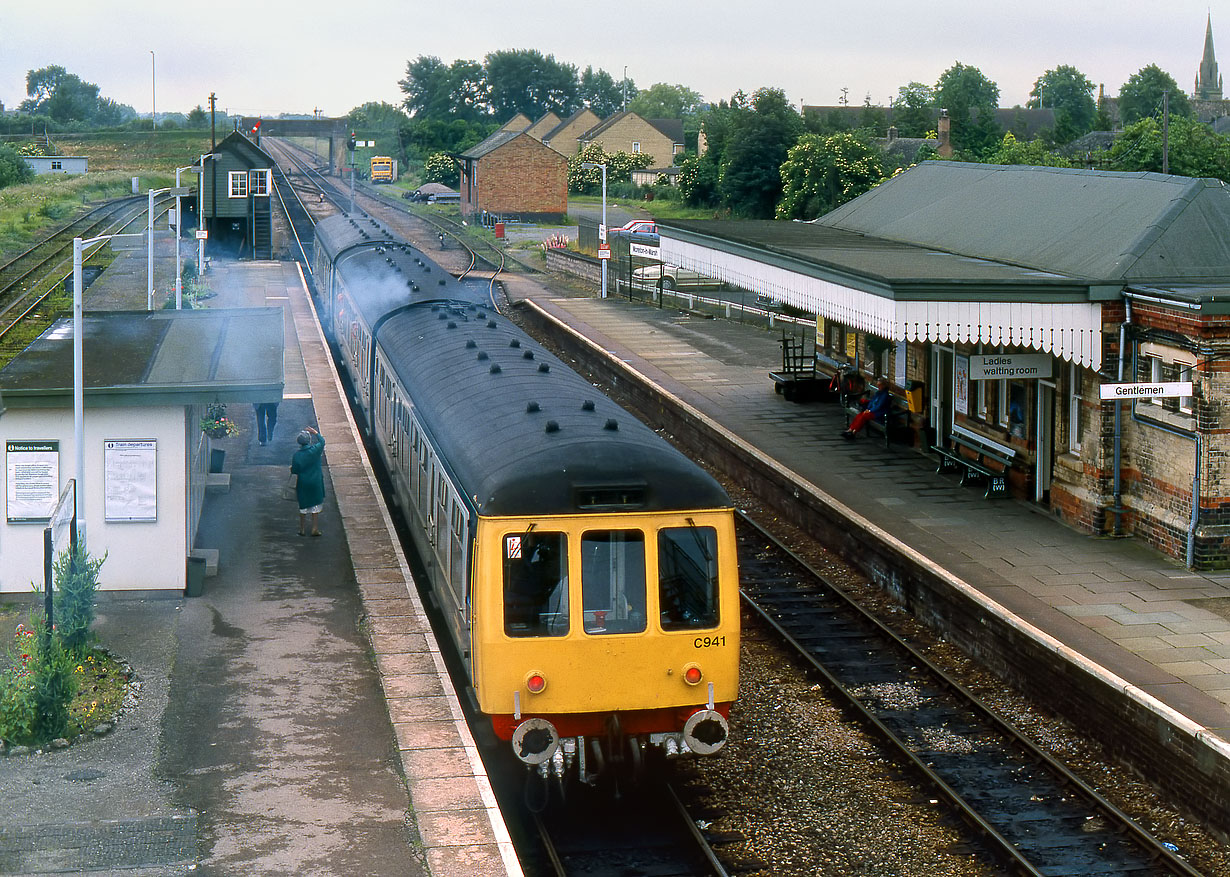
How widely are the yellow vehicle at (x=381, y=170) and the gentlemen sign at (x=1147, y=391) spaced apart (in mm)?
96102

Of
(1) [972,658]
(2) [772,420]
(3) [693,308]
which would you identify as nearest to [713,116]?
(3) [693,308]

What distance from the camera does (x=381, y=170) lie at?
10638 cm

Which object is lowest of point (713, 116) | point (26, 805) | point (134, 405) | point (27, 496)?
point (26, 805)

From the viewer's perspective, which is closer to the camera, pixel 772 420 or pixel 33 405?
pixel 33 405

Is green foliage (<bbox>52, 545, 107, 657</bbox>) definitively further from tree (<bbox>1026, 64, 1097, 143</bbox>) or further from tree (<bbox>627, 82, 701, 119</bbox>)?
tree (<bbox>627, 82, 701, 119</bbox>)

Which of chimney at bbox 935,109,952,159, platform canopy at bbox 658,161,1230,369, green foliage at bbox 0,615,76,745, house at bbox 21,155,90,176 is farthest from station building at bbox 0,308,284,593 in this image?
house at bbox 21,155,90,176

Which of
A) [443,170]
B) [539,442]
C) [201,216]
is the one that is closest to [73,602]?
[539,442]

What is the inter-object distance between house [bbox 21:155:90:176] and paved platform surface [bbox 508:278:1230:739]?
67647mm

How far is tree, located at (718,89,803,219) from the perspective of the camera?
58.8 metres

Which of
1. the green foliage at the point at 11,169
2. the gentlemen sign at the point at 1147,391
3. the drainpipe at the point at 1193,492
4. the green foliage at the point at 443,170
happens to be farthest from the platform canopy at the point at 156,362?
the green foliage at the point at 443,170

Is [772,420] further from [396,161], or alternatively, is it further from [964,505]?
[396,161]

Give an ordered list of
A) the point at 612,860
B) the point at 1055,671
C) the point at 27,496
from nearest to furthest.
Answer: the point at 612,860 → the point at 1055,671 → the point at 27,496

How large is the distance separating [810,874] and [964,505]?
9.54 meters

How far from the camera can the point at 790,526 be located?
18.7 m
